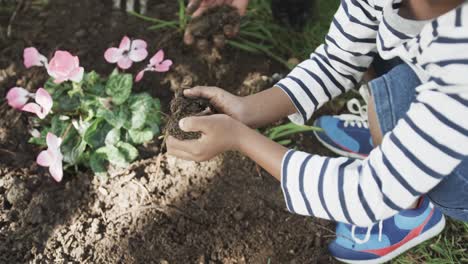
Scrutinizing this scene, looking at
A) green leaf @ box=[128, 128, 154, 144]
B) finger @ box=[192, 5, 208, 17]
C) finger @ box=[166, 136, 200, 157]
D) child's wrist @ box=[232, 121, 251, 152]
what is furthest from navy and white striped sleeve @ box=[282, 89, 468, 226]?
finger @ box=[192, 5, 208, 17]

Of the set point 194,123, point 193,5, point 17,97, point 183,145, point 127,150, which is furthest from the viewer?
point 193,5

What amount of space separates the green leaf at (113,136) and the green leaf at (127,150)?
0.03 metres

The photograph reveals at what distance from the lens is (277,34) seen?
7.04 ft

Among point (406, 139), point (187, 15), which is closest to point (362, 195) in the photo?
point (406, 139)

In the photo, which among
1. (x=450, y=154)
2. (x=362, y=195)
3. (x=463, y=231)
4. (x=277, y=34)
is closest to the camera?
(x=450, y=154)

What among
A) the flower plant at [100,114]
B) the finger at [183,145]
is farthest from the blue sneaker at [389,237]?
the flower plant at [100,114]

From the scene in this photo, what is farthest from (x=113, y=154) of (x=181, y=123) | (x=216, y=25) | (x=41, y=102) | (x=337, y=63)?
(x=337, y=63)

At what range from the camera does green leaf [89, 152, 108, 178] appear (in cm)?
167

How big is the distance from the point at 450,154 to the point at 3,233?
1.27 m

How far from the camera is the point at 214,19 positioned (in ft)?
6.12

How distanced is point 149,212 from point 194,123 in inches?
20.5

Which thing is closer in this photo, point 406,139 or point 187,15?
point 406,139

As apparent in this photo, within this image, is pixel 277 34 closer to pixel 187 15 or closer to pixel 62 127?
pixel 187 15

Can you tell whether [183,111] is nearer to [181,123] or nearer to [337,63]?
[181,123]
